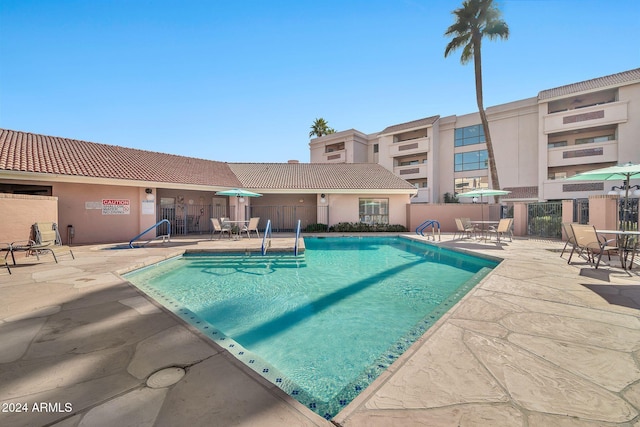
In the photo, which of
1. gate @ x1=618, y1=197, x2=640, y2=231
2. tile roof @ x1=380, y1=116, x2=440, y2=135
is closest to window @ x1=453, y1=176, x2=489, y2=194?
tile roof @ x1=380, y1=116, x2=440, y2=135

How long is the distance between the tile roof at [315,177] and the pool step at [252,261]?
855 centimetres

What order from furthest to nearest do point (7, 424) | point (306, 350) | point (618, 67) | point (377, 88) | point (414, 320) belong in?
point (618, 67), point (377, 88), point (414, 320), point (306, 350), point (7, 424)

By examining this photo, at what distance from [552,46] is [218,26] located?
13.4 meters

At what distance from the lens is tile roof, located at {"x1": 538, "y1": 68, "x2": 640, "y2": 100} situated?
22.6m

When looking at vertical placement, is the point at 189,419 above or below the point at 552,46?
below

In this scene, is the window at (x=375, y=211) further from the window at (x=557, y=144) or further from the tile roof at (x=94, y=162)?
the window at (x=557, y=144)

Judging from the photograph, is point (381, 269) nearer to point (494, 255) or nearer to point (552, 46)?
point (494, 255)

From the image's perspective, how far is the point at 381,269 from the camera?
28.1 feet

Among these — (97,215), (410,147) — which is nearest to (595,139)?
(410,147)

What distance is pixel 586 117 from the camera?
2420cm

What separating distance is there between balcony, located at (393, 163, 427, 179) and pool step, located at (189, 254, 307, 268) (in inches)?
1079

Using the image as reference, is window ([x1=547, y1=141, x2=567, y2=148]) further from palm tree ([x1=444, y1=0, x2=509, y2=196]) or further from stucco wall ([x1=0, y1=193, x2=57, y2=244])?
stucco wall ([x1=0, y1=193, x2=57, y2=244])


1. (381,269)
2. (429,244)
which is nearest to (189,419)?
(381,269)

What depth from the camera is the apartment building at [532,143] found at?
2320cm
